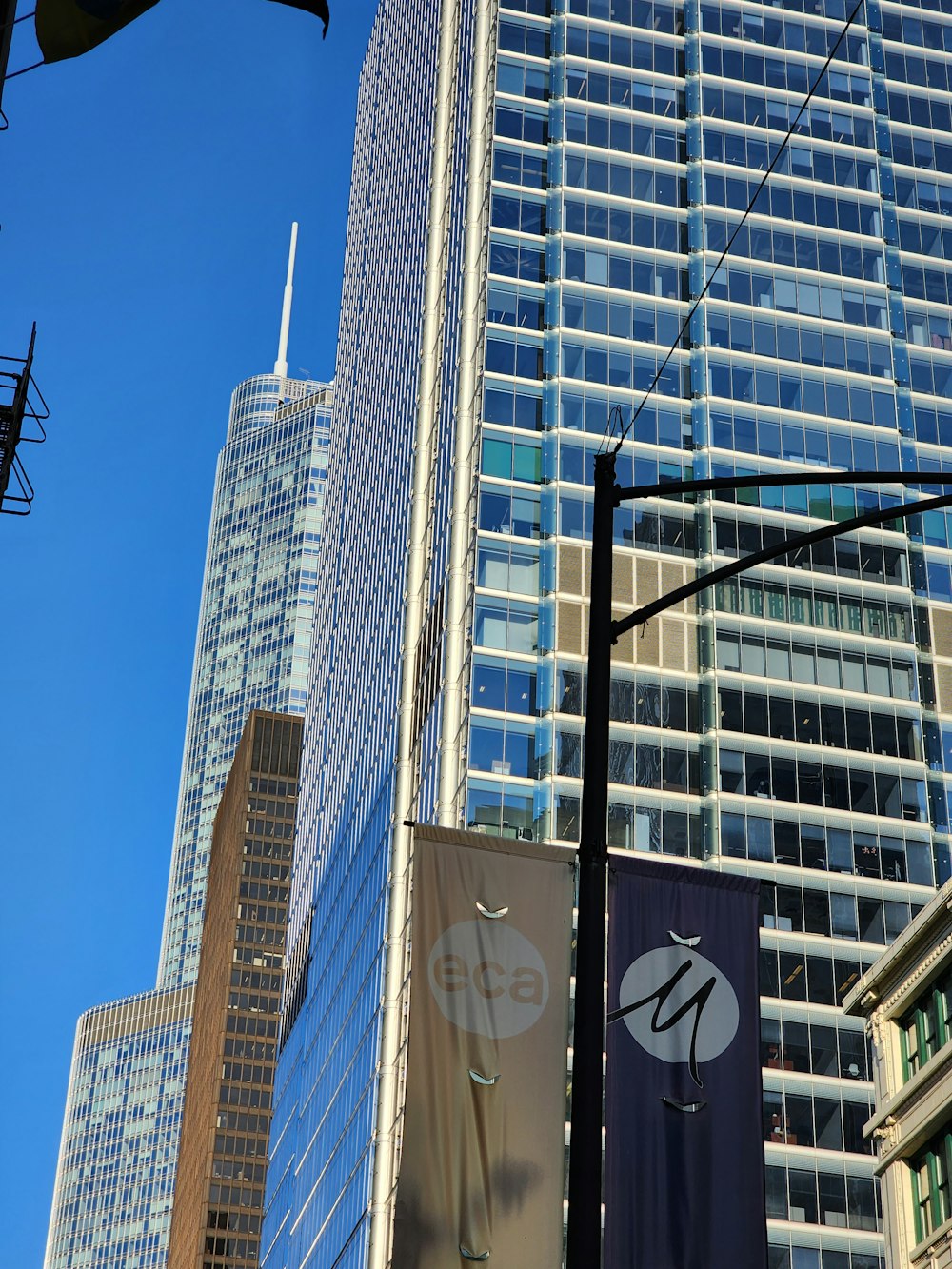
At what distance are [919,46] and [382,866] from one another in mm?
55468

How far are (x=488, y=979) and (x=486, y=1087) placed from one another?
77 centimetres

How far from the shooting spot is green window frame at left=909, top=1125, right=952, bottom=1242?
43688 millimetres

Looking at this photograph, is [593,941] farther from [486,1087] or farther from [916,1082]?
[916,1082]

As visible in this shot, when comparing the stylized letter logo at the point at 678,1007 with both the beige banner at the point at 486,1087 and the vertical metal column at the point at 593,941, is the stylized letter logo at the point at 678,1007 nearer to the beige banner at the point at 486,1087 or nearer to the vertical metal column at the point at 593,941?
the beige banner at the point at 486,1087

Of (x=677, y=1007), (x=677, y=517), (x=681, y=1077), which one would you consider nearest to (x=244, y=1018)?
(x=677, y=517)

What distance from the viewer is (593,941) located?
13.1 m

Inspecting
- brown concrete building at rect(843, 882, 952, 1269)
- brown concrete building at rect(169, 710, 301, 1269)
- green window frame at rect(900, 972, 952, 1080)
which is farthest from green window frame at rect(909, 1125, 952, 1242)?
brown concrete building at rect(169, 710, 301, 1269)

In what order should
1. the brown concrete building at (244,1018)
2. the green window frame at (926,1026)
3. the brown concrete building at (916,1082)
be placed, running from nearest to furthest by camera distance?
the brown concrete building at (916,1082) → the green window frame at (926,1026) → the brown concrete building at (244,1018)

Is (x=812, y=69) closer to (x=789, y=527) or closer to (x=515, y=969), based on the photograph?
(x=789, y=527)

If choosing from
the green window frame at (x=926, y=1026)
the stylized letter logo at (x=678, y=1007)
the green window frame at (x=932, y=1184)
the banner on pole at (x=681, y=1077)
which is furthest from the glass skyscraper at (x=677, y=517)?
the stylized letter logo at (x=678, y=1007)

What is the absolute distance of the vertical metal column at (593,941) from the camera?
12234 mm

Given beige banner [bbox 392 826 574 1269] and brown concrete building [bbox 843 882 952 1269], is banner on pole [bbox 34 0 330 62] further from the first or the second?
brown concrete building [bbox 843 882 952 1269]

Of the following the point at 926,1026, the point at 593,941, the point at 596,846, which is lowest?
the point at 593,941

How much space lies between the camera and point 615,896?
14.5 meters
